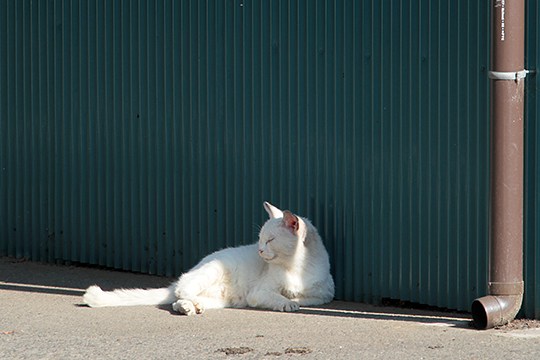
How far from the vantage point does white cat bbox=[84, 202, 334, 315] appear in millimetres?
8328

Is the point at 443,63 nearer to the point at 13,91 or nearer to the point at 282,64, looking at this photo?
the point at 282,64

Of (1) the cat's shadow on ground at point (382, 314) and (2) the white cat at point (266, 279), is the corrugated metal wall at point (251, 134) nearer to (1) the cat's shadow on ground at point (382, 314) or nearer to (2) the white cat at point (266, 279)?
(1) the cat's shadow on ground at point (382, 314)

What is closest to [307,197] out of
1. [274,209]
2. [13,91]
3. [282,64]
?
[274,209]

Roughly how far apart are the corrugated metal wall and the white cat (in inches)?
13.2

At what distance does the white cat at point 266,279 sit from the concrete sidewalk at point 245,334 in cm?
11

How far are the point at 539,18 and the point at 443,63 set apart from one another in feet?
2.58

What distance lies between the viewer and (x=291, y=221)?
834 centimetres

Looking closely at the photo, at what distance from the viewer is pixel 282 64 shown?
8.95 metres

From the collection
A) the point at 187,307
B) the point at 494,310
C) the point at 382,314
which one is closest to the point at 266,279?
the point at 187,307

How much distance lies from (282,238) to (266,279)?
0.35 metres

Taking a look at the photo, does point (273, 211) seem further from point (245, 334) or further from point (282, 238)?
point (245, 334)

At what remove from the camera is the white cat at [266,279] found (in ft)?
27.3

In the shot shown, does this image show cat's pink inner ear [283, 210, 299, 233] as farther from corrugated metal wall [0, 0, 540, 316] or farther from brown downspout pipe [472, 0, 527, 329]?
brown downspout pipe [472, 0, 527, 329]

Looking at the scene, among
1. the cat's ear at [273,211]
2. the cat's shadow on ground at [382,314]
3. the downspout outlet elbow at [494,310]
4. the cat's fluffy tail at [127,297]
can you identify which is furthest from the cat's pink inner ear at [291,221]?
the downspout outlet elbow at [494,310]
